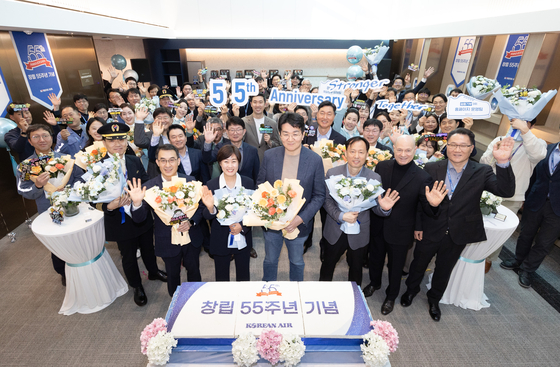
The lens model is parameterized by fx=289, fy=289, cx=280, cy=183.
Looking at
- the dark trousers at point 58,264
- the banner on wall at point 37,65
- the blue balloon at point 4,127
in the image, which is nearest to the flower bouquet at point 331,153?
the dark trousers at point 58,264

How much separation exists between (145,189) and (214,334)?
57.3 inches

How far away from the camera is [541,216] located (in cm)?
367

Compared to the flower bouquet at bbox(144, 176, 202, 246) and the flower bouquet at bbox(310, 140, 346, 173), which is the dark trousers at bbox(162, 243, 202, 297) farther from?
the flower bouquet at bbox(310, 140, 346, 173)

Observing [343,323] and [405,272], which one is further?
[405,272]

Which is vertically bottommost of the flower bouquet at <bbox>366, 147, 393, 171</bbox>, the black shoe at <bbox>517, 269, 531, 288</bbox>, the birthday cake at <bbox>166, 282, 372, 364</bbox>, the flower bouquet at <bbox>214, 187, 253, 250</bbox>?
the black shoe at <bbox>517, 269, 531, 288</bbox>

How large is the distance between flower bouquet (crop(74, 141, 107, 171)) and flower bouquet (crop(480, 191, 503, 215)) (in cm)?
411

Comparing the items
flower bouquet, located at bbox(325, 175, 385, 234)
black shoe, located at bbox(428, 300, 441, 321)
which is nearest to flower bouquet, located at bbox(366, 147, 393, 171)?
flower bouquet, located at bbox(325, 175, 385, 234)

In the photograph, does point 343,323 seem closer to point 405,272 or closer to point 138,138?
point 405,272

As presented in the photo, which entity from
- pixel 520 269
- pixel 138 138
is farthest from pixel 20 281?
pixel 520 269

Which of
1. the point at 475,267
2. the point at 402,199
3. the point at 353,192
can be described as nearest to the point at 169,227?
the point at 353,192

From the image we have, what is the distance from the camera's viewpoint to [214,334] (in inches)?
75.9

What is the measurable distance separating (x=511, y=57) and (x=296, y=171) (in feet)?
20.3

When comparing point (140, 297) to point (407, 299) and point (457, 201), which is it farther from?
point (457, 201)

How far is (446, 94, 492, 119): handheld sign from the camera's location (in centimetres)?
353
